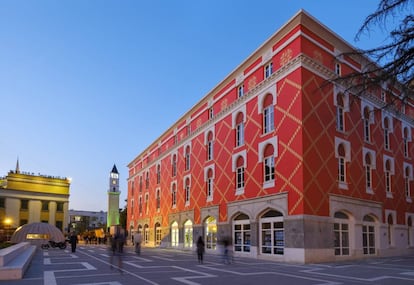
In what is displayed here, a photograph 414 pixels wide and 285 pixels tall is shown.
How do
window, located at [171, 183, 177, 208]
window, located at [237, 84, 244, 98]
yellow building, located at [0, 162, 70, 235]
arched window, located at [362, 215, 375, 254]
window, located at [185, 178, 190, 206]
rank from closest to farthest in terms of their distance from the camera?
1. arched window, located at [362, 215, 375, 254]
2. window, located at [237, 84, 244, 98]
3. window, located at [185, 178, 190, 206]
4. window, located at [171, 183, 177, 208]
5. yellow building, located at [0, 162, 70, 235]

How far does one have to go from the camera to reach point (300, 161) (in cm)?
2236

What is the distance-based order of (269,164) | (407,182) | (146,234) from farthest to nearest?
(146,234) < (407,182) < (269,164)

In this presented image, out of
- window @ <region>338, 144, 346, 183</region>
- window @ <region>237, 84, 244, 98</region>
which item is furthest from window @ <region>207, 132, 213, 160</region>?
window @ <region>338, 144, 346, 183</region>

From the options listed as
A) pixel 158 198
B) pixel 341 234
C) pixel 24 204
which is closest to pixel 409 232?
pixel 341 234

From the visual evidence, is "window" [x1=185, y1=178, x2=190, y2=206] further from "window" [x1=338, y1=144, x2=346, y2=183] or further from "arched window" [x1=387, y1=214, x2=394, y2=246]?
"arched window" [x1=387, y1=214, x2=394, y2=246]

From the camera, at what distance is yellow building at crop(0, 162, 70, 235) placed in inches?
2437

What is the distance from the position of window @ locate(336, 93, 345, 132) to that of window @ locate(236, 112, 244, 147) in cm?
710

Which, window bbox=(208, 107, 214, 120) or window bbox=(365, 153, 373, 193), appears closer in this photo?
window bbox=(365, 153, 373, 193)

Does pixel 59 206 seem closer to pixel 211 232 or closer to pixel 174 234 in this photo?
pixel 174 234

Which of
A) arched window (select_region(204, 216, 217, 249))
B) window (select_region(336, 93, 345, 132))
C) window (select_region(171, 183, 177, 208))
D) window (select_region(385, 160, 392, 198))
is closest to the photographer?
window (select_region(336, 93, 345, 132))

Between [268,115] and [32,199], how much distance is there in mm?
51815

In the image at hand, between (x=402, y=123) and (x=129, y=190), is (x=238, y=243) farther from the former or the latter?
(x=129, y=190)

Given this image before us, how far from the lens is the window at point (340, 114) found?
2569 centimetres

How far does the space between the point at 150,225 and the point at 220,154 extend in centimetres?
2208
